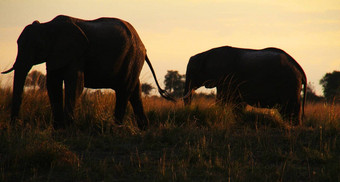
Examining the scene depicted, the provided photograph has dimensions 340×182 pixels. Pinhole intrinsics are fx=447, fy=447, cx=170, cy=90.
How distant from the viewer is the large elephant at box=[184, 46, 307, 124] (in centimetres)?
904

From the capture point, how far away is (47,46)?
6660 mm

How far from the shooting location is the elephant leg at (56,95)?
6.90 metres

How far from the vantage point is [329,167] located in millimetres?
4859

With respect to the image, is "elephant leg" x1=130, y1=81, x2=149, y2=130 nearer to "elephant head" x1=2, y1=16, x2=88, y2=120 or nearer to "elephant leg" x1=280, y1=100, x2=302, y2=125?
"elephant head" x1=2, y1=16, x2=88, y2=120

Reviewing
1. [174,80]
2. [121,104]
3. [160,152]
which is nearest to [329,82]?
[174,80]

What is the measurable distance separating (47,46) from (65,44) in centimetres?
27

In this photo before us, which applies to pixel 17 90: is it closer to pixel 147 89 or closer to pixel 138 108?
pixel 138 108

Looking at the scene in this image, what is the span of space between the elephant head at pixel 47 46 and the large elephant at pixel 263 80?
117 inches

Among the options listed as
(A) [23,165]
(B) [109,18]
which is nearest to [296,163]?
(A) [23,165]

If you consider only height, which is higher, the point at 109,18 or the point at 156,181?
the point at 109,18

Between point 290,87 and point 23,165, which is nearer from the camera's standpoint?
point 23,165

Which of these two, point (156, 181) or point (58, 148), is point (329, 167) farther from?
point (58, 148)

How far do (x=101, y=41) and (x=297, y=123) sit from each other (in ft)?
14.8

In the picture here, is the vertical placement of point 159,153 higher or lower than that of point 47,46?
lower
